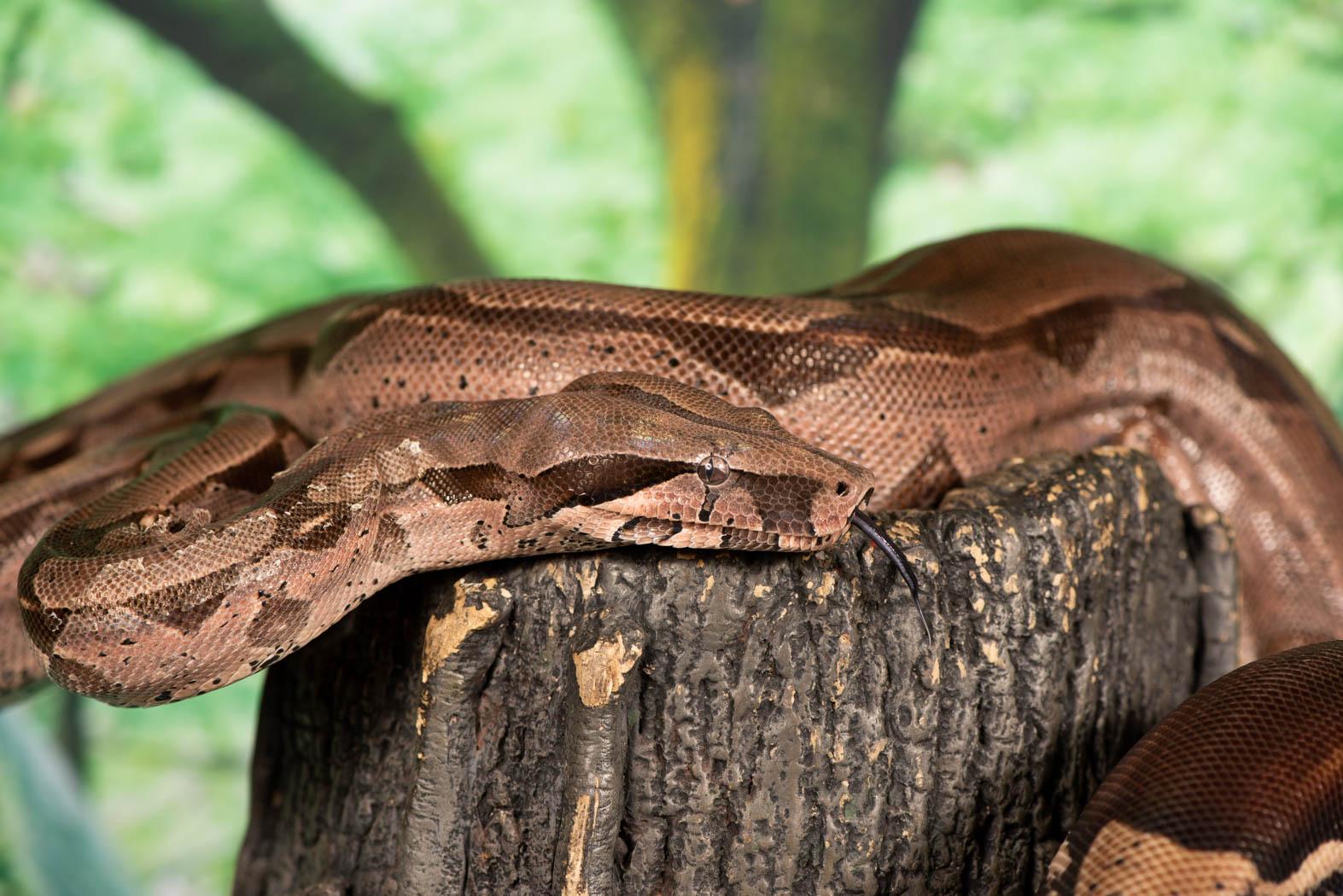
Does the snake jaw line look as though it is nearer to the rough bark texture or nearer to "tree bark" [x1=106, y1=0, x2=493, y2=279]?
the rough bark texture

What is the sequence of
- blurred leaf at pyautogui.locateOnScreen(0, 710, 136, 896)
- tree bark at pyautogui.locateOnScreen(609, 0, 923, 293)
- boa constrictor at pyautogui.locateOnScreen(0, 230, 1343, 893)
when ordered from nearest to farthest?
boa constrictor at pyautogui.locateOnScreen(0, 230, 1343, 893) < blurred leaf at pyautogui.locateOnScreen(0, 710, 136, 896) < tree bark at pyautogui.locateOnScreen(609, 0, 923, 293)

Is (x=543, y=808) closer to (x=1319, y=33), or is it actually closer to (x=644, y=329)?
(x=644, y=329)

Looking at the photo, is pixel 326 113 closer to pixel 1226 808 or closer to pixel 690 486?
pixel 690 486

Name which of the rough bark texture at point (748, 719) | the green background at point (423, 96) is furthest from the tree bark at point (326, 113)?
the rough bark texture at point (748, 719)

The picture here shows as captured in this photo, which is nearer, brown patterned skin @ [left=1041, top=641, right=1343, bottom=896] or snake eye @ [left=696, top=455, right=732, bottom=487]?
brown patterned skin @ [left=1041, top=641, right=1343, bottom=896]

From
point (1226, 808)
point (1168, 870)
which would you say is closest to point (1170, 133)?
point (1226, 808)

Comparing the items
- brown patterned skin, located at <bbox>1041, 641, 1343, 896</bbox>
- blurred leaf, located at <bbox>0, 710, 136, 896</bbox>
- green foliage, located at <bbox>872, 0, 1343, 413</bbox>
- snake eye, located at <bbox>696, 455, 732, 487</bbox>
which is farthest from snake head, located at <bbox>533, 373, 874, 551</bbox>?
blurred leaf, located at <bbox>0, 710, 136, 896</bbox>

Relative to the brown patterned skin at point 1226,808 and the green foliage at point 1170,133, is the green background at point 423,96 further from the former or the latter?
the brown patterned skin at point 1226,808
